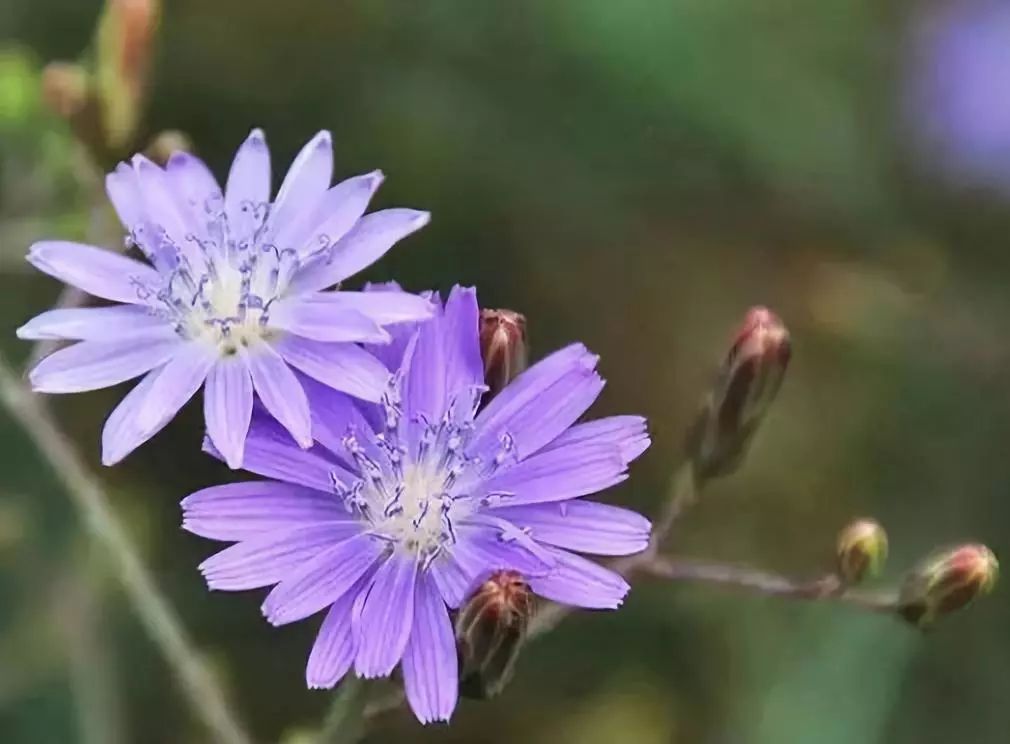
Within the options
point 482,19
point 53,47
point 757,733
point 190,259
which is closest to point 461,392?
point 190,259

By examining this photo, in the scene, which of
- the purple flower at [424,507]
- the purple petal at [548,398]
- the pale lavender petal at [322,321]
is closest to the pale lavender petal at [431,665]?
the purple flower at [424,507]

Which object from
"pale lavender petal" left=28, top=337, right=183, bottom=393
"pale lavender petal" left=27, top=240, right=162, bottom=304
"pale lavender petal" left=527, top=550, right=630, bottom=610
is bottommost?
"pale lavender petal" left=527, top=550, right=630, bottom=610

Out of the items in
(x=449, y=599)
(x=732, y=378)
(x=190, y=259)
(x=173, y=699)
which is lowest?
(x=173, y=699)

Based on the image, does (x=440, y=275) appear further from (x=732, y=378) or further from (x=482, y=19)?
(x=732, y=378)

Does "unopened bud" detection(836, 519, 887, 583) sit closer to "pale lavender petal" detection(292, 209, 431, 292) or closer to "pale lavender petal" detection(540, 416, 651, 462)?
"pale lavender petal" detection(540, 416, 651, 462)

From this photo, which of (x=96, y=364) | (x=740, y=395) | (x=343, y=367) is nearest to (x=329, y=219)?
(x=343, y=367)

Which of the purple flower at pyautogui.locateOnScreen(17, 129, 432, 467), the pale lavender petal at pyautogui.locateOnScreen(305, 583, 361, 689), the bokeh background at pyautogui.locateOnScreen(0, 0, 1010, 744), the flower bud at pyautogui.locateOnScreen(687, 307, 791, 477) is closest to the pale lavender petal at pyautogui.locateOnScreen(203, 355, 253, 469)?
the purple flower at pyautogui.locateOnScreen(17, 129, 432, 467)

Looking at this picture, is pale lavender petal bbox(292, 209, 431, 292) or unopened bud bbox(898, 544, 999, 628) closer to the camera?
pale lavender petal bbox(292, 209, 431, 292)
